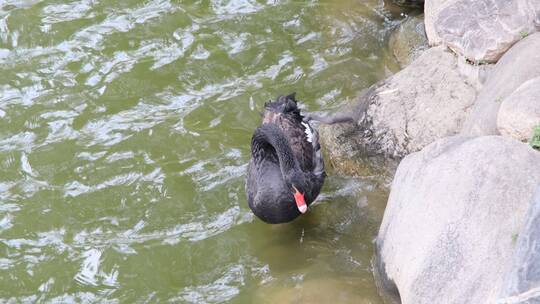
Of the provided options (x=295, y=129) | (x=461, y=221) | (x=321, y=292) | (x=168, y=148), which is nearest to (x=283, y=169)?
(x=295, y=129)

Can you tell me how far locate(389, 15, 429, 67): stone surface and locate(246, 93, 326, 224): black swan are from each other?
1.55 metres

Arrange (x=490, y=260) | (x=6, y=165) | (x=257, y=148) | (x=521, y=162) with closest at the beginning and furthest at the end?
(x=490, y=260), (x=521, y=162), (x=257, y=148), (x=6, y=165)

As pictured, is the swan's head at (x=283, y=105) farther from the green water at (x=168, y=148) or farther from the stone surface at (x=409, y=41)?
the stone surface at (x=409, y=41)

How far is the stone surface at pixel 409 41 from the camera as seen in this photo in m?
7.07

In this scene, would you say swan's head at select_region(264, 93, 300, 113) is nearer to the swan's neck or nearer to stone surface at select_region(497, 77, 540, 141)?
the swan's neck

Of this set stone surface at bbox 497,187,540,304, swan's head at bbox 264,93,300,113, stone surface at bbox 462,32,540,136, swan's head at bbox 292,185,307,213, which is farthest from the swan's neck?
stone surface at bbox 497,187,540,304

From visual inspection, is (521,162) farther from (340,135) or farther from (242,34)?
(242,34)

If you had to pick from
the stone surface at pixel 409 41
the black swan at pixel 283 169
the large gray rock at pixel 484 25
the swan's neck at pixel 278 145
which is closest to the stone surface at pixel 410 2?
the stone surface at pixel 409 41

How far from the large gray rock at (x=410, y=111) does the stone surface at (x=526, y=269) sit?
7.24 ft

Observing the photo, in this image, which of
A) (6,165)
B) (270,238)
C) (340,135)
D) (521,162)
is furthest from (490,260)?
(6,165)

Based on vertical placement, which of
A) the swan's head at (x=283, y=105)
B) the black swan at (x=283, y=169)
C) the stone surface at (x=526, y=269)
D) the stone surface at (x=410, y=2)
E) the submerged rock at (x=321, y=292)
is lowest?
the submerged rock at (x=321, y=292)

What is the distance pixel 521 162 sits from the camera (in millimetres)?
4043

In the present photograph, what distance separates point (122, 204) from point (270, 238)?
1.19m

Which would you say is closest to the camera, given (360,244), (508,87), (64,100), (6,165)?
(508,87)
